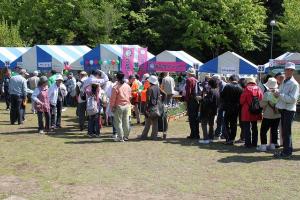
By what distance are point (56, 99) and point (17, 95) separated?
6.22 ft

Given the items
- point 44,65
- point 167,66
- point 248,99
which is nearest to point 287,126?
point 248,99

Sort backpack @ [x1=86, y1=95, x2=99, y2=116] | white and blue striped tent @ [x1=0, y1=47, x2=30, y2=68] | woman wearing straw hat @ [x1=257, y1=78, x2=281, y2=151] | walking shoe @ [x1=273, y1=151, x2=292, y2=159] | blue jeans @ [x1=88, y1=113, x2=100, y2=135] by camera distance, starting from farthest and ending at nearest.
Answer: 1. white and blue striped tent @ [x1=0, y1=47, x2=30, y2=68]
2. blue jeans @ [x1=88, y1=113, x2=100, y2=135]
3. backpack @ [x1=86, y1=95, x2=99, y2=116]
4. woman wearing straw hat @ [x1=257, y1=78, x2=281, y2=151]
5. walking shoe @ [x1=273, y1=151, x2=292, y2=159]

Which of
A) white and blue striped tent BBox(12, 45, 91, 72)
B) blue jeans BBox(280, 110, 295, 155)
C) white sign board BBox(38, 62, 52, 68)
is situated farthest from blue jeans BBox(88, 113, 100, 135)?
white sign board BBox(38, 62, 52, 68)

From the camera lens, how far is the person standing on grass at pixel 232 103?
1200 centimetres

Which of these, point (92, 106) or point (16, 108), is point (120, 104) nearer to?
point (92, 106)

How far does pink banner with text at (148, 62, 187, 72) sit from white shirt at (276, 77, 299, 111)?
1442 cm

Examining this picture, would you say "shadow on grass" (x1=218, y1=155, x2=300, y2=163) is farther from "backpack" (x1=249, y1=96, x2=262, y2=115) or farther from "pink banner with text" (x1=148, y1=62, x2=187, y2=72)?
A: "pink banner with text" (x1=148, y1=62, x2=187, y2=72)

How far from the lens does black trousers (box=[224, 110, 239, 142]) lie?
1207 centimetres

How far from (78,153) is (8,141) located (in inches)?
103

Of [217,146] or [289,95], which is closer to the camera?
[289,95]

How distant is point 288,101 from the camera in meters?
9.92

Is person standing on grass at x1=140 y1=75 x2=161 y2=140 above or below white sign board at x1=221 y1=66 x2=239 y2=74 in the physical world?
below

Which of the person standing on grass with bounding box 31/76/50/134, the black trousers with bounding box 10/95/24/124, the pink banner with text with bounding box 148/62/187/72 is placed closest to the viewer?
the person standing on grass with bounding box 31/76/50/134

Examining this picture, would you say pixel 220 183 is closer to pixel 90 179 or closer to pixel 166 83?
pixel 90 179
